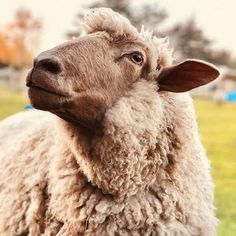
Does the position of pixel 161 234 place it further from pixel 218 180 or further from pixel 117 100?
pixel 218 180

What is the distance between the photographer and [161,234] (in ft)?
10.5

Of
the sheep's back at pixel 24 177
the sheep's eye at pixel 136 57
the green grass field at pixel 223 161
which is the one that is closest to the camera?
the sheep's eye at pixel 136 57

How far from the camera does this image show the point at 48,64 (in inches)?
110

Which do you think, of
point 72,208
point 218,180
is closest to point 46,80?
point 72,208

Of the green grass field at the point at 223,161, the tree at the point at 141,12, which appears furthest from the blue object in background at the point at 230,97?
the green grass field at the point at 223,161

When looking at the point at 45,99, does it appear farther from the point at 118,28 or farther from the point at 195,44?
the point at 195,44

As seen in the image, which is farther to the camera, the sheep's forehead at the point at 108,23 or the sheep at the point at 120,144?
the sheep's forehead at the point at 108,23

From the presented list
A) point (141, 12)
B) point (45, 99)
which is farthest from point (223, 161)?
point (141, 12)

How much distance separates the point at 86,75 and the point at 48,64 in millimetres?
245

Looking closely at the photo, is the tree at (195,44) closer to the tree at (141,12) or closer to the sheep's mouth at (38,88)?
the tree at (141,12)

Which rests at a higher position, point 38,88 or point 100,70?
point 100,70

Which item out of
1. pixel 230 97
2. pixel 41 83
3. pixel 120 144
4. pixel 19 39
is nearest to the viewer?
pixel 41 83

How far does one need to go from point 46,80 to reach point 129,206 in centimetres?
88

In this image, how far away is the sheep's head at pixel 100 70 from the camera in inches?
112
